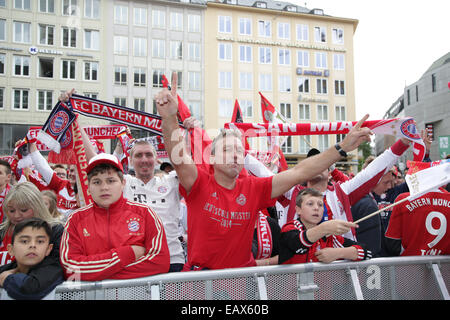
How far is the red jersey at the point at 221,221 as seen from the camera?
2.75 metres

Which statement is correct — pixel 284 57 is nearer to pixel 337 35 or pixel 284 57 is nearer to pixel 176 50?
pixel 337 35

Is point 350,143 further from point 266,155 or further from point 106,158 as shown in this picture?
point 266,155

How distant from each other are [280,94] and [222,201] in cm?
3434

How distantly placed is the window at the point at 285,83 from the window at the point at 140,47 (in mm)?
12598

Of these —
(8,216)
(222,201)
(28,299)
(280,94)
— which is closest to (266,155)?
(222,201)

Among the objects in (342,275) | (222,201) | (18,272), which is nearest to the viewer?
(18,272)

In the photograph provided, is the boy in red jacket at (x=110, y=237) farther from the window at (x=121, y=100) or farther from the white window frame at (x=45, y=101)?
the window at (x=121, y=100)

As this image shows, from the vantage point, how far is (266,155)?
597 centimetres

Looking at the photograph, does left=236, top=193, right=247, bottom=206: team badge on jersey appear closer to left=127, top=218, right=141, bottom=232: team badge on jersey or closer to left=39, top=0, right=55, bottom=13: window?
left=127, top=218, right=141, bottom=232: team badge on jersey

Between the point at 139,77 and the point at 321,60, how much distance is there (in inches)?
691

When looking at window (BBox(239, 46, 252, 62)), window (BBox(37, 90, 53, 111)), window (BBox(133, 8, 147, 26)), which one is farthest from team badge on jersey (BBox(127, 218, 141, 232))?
window (BBox(239, 46, 252, 62))

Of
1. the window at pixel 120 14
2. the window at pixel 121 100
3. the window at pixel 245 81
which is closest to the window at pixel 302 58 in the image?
the window at pixel 245 81

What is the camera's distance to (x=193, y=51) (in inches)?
1355
